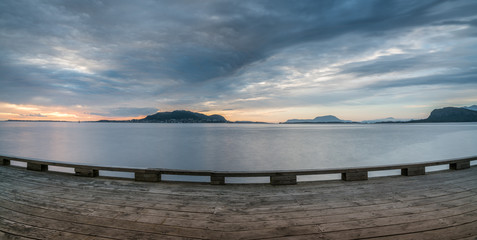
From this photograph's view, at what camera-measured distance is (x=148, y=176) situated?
5312mm

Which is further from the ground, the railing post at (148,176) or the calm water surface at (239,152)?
the railing post at (148,176)

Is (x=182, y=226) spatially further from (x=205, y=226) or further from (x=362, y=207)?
(x=362, y=207)

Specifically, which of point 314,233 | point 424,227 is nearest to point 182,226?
point 314,233

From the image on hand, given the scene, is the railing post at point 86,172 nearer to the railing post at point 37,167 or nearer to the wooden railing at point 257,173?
the wooden railing at point 257,173

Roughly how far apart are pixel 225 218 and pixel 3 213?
362 centimetres

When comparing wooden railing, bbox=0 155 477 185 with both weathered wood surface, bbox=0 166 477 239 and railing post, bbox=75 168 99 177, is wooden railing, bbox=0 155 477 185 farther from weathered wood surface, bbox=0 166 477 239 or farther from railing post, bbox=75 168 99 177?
weathered wood surface, bbox=0 166 477 239

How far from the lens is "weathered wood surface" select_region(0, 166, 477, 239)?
300 centimetres

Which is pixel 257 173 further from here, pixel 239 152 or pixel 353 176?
pixel 239 152

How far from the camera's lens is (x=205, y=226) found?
10.4 ft

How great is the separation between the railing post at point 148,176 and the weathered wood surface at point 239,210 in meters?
0.17

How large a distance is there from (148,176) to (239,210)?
107 inches

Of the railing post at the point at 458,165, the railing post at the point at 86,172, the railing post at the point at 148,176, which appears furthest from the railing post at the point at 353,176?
the railing post at the point at 86,172

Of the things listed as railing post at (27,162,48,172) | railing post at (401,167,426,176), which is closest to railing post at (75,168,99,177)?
railing post at (27,162,48,172)

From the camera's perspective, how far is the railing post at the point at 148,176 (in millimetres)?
5273
